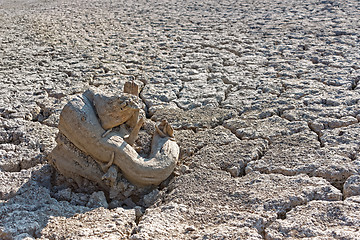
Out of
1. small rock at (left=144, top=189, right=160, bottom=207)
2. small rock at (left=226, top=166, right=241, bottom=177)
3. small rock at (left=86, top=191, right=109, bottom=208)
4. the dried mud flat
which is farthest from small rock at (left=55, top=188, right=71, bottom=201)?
small rock at (left=226, top=166, right=241, bottom=177)

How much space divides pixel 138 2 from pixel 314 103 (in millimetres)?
4750

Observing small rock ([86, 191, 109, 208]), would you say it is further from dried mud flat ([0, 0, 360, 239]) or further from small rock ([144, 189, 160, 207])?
small rock ([144, 189, 160, 207])

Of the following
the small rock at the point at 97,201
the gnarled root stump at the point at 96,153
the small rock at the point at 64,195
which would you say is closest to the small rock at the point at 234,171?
the gnarled root stump at the point at 96,153

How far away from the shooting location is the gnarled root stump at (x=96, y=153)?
2314 millimetres

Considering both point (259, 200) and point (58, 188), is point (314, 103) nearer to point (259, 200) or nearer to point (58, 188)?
point (259, 200)

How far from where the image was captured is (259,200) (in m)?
2.11

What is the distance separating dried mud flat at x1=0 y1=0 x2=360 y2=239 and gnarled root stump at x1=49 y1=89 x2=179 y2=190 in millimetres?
116

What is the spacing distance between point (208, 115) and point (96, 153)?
1.12 meters

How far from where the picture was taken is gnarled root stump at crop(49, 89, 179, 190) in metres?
2.31

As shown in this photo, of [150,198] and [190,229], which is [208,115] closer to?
[150,198]

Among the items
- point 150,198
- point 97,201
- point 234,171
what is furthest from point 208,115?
point 97,201

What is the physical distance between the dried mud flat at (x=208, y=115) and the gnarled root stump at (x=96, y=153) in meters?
0.12

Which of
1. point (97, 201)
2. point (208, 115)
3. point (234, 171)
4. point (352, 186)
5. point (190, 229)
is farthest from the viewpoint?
point (208, 115)

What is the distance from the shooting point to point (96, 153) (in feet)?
7.68
